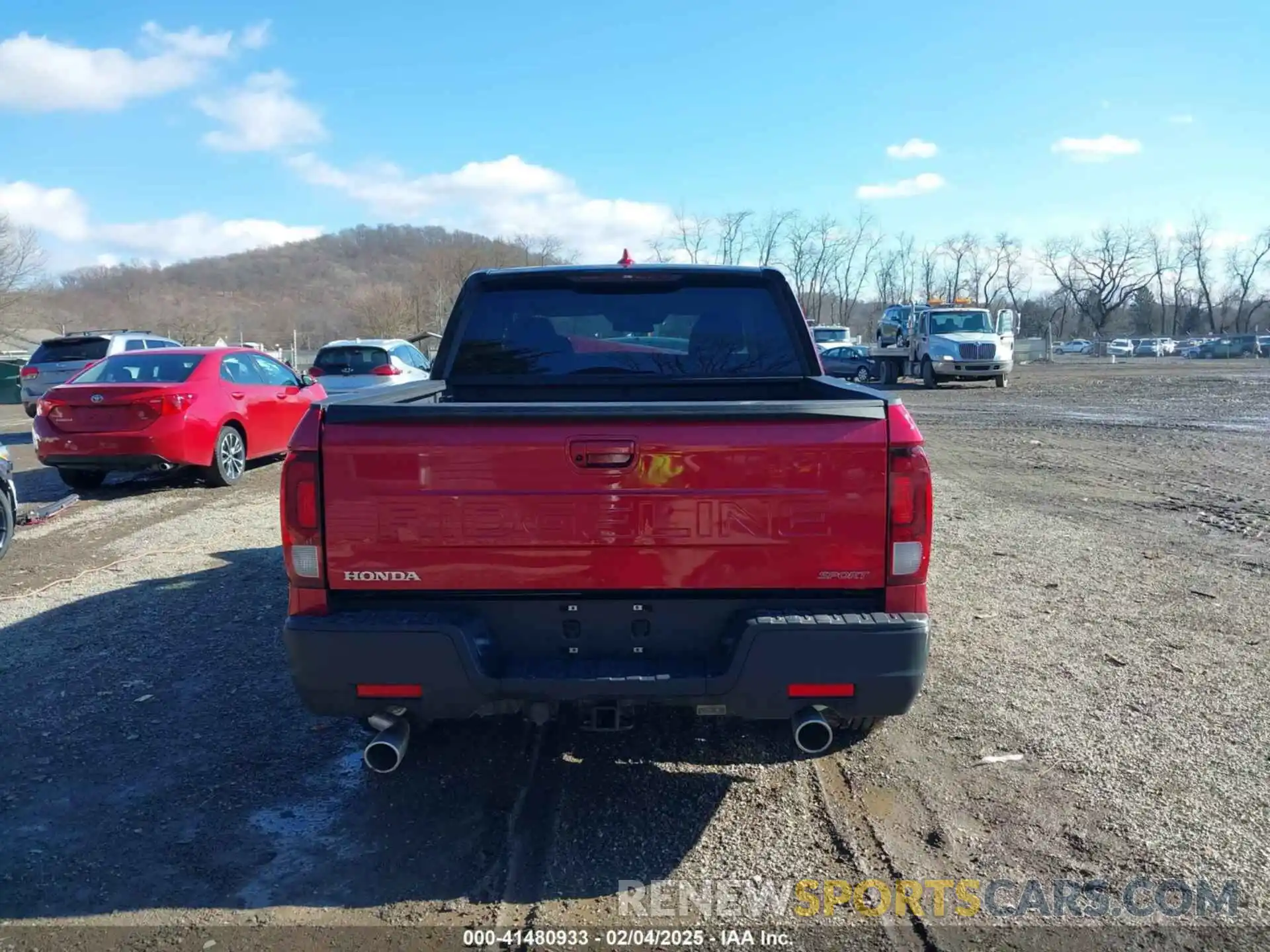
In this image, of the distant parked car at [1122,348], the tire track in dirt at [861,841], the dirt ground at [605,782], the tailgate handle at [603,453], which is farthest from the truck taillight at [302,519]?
the distant parked car at [1122,348]

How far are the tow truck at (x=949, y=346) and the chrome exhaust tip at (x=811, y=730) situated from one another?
28.4 meters

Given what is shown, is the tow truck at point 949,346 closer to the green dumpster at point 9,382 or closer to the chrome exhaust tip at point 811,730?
the green dumpster at point 9,382

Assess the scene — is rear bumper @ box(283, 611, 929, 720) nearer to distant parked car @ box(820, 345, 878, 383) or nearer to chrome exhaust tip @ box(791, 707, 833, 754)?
chrome exhaust tip @ box(791, 707, 833, 754)

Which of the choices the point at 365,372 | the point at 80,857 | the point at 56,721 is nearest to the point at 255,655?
the point at 56,721

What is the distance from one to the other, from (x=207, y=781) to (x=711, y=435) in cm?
250

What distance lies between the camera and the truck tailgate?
3.04 m

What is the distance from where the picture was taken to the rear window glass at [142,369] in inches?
394

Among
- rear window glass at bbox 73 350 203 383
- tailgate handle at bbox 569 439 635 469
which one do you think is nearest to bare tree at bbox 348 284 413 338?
rear window glass at bbox 73 350 203 383

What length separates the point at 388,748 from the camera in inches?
125

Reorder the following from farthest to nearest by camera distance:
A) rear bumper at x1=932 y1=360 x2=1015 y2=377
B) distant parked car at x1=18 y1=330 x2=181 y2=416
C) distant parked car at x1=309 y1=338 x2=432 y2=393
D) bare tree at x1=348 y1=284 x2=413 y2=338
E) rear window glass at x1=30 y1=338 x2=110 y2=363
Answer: bare tree at x1=348 y1=284 x2=413 y2=338
rear bumper at x1=932 y1=360 x2=1015 y2=377
rear window glass at x1=30 y1=338 x2=110 y2=363
distant parked car at x1=18 y1=330 x2=181 y2=416
distant parked car at x1=309 y1=338 x2=432 y2=393

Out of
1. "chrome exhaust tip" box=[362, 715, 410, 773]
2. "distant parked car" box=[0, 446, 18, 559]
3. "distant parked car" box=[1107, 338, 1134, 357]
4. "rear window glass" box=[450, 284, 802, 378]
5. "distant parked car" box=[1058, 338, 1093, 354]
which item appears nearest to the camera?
"chrome exhaust tip" box=[362, 715, 410, 773]

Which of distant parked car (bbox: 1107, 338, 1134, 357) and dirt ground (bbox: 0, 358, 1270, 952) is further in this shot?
distant parked car (bbox: 1107, 338, 1134, 357)

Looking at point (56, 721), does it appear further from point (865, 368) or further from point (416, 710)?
point (865, 368)

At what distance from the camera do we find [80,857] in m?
3.21
